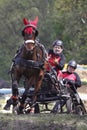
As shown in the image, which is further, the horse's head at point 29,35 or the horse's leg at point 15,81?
the horse's leg at point 15,81

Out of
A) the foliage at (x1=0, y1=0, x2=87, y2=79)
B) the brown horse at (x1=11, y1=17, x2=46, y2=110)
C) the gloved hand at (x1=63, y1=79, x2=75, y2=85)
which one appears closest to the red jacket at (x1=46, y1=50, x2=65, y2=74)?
the gloved hand at (x1=63, y1=79, x2=75, y2=85)

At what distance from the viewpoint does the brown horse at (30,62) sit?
34.4 ft

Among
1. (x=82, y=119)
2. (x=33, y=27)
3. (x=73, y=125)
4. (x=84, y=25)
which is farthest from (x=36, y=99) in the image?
(x=84, y=25)

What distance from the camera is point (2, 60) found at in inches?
2840

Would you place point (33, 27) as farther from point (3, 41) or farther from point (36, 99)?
point (3, 41)

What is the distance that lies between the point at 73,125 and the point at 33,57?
3.44m

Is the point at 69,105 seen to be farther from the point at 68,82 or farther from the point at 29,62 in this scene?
the point at 29,62

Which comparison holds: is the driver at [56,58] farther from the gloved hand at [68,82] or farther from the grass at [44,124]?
the grass at [44,124]

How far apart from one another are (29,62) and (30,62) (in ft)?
0.08

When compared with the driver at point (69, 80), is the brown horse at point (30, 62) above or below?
above

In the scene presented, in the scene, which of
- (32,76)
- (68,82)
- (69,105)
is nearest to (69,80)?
(68,82)

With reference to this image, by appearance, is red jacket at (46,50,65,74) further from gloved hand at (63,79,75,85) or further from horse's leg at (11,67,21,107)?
horse's leg at (11,67,21,107)

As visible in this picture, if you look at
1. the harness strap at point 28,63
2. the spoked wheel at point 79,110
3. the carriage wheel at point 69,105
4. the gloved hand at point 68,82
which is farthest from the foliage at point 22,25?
the harness strap at point 28,63

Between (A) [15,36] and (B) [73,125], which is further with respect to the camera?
(A) [15,36]
